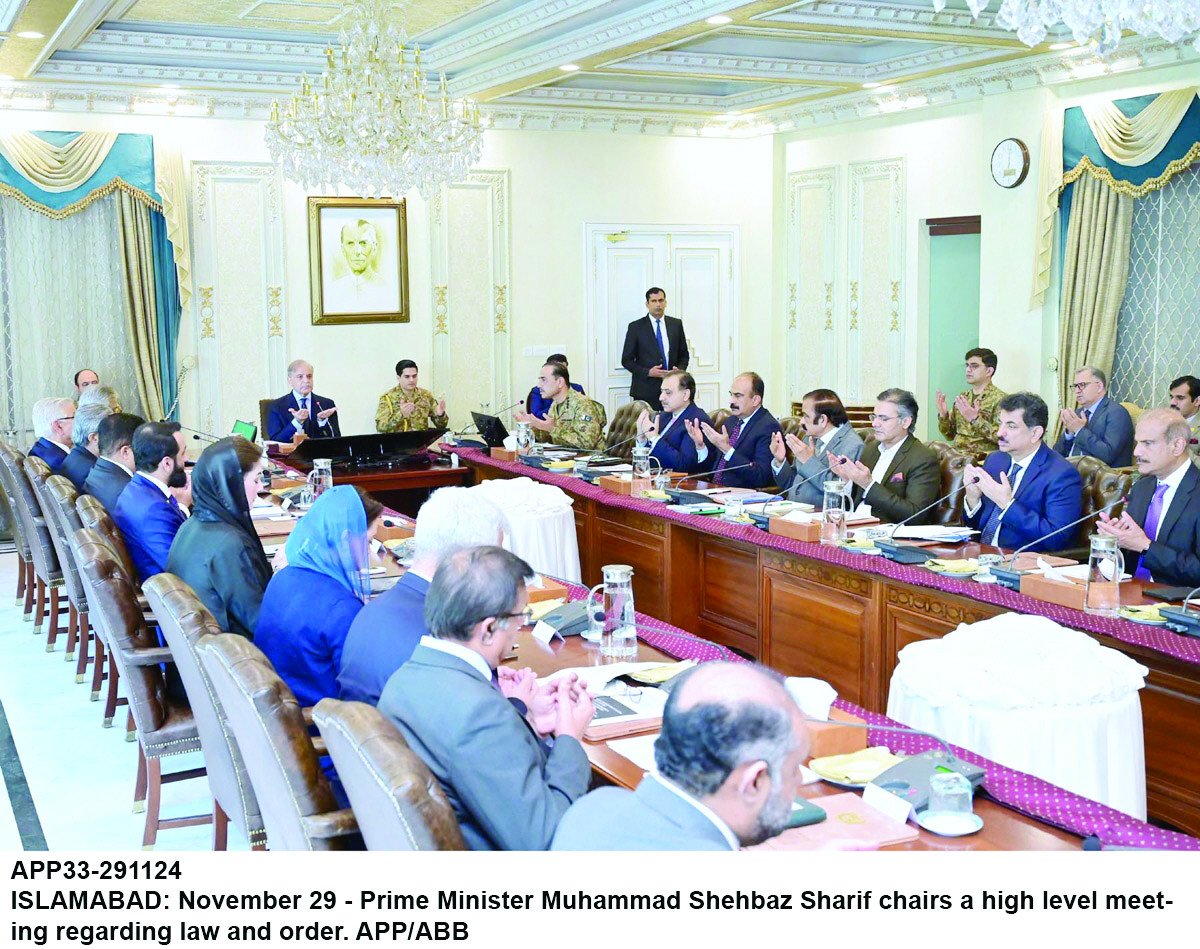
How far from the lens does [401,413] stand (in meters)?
10.2

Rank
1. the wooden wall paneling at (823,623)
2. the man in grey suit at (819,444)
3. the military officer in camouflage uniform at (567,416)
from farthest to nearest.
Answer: the military officer in camouflage uniform at (567,416), the man in grey suit at (819,444), the wooden wall paneling at (823,623)

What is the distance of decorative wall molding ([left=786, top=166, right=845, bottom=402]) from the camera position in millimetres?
11180

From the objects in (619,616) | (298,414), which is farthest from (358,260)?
(619,616)

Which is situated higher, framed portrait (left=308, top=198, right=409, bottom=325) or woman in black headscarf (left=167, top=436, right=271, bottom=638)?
framed portrait (left=308, top=198, right=409, bottom=325)

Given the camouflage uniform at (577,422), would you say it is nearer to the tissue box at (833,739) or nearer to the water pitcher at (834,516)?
the water pitcher at (834,516)

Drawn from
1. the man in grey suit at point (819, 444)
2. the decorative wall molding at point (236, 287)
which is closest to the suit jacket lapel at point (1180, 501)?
the man in grey suit at point (819, 444)

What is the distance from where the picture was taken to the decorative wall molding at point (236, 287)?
1004cm

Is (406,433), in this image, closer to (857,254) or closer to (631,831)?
(857,254)

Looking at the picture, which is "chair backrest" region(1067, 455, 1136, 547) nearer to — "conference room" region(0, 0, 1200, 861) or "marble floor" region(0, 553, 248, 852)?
"conference room" region(0, 0, 1200, 861)

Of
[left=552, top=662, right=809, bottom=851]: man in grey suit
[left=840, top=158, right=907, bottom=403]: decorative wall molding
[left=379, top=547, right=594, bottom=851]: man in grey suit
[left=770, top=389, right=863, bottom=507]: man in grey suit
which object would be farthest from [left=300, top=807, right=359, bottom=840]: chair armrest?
[left=840, top=158, right=907, bottom=403]: decorative wall molding

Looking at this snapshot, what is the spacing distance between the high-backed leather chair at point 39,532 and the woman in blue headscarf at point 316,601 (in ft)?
9.65

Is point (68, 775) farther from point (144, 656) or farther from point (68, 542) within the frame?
point (144, 656)

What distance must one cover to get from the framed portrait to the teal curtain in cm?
108

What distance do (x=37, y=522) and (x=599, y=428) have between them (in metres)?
3.77
